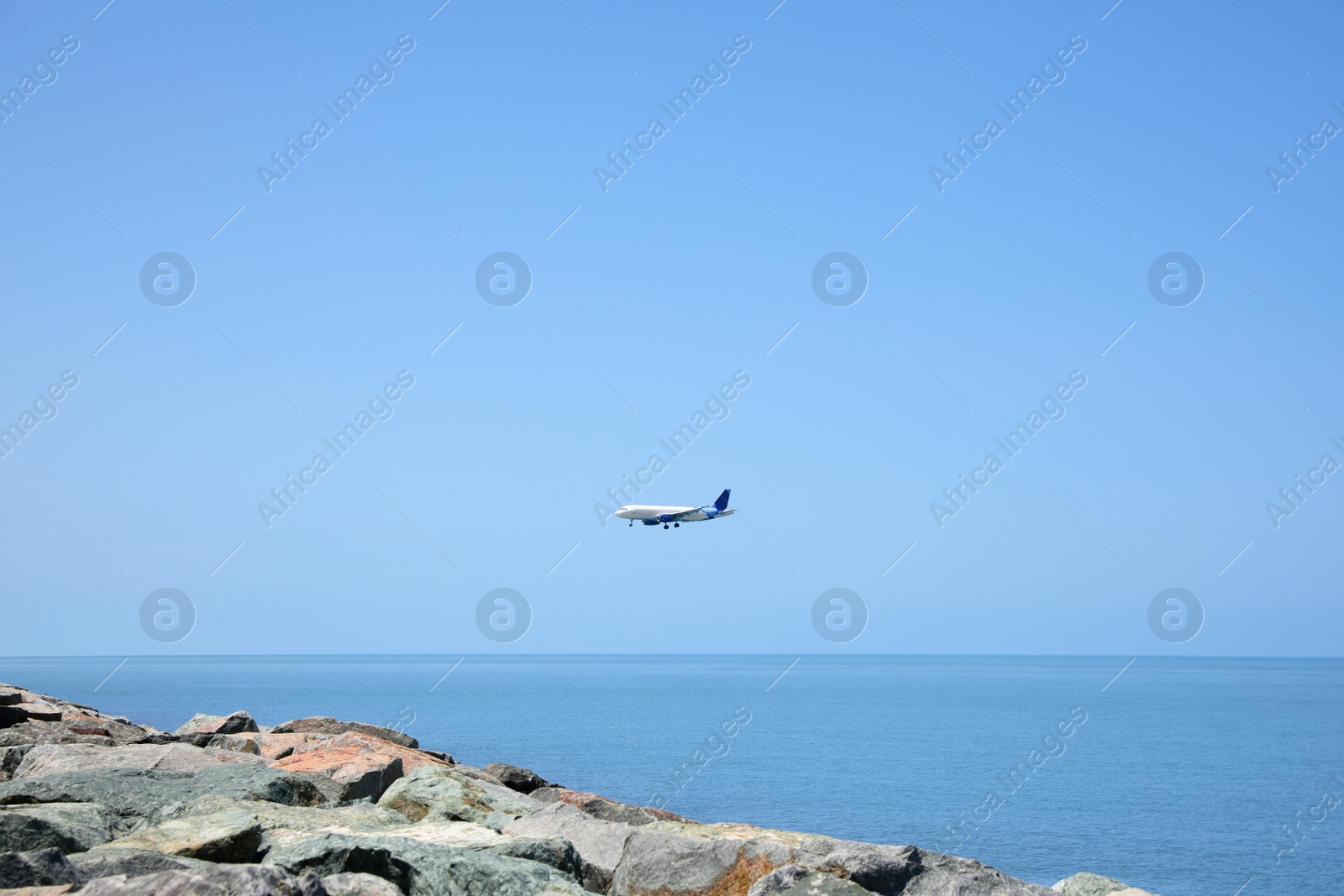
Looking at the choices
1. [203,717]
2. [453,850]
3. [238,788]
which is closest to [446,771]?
[238,788]

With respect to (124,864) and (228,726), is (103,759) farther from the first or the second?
(228,726)

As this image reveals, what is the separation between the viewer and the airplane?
64981mm

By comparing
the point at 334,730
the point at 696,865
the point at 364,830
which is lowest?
the point at 696,865

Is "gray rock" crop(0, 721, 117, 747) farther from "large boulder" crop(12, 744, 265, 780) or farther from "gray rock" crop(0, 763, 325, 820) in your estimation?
"gray rock" crop(0, 763, 325, 820)

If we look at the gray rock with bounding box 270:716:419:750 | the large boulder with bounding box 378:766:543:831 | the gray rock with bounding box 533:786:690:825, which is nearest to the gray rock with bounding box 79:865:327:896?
the large boulder with bounding box 378:766:543:831

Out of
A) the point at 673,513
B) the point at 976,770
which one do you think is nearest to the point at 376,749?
the point at 673,513

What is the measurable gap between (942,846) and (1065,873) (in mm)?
6202

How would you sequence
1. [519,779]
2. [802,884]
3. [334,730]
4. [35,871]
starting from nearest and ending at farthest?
[35,871], [802,884], [519,779], [334,730]

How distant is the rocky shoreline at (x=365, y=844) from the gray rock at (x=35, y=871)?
0.01 m

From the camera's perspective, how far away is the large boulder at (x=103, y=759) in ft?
47.0

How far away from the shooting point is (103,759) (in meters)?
14.6

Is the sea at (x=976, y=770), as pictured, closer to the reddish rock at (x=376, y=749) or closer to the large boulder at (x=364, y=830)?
the reddish rock at (x=376, y=749)

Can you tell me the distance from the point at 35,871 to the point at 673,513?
60.6m

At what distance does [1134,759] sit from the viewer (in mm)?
82125
